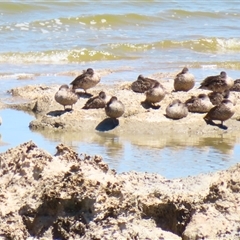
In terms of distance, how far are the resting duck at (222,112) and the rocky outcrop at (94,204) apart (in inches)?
228

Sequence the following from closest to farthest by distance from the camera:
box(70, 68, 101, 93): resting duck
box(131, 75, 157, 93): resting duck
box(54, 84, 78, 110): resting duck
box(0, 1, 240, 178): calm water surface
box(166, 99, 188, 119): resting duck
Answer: box(0, 1, 240, 178): calm water surface, box(166, 99, 188, 119): resting duck, box(54, 84, 78, 110): resting duck, box(131, 75, 157, 93): resting duck, box(70, 68, 101, 93): resting duck

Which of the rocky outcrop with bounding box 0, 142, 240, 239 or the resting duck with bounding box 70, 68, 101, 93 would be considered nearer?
the rocky outcrop with bounding box 0, 142, 240, 239

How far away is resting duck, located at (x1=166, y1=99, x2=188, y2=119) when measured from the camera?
11.8 meters

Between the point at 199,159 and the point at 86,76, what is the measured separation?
4.42 meters

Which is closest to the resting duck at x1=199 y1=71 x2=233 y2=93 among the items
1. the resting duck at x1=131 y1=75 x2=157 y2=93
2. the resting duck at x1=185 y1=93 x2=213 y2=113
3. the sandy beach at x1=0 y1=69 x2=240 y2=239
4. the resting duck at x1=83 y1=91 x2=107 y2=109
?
the resting duck at x1=131 y1=75 x2=157 y2=93

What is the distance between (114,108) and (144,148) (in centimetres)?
144

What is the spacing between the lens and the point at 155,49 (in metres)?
21.1

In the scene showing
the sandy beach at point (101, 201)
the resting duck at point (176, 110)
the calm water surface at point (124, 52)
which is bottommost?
the calm water surface at point (124, 52)

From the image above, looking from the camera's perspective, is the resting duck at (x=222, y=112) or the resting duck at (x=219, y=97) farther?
the resting duck at (x=219, y=97)

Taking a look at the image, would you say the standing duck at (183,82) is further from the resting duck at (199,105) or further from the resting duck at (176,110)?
the resting duck at (176,110)

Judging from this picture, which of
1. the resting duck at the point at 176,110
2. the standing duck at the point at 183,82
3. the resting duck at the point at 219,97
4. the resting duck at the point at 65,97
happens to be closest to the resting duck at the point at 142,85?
the standing duck at the point at 183,82

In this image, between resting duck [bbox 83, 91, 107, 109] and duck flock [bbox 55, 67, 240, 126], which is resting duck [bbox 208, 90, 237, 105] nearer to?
duck flock [bbox 55, 67, 240, 126]

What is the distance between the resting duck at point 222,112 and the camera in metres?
11.6

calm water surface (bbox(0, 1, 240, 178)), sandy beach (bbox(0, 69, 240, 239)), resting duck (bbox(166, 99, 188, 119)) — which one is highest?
sandy beach (bbox(0, 69, 240, 239))
